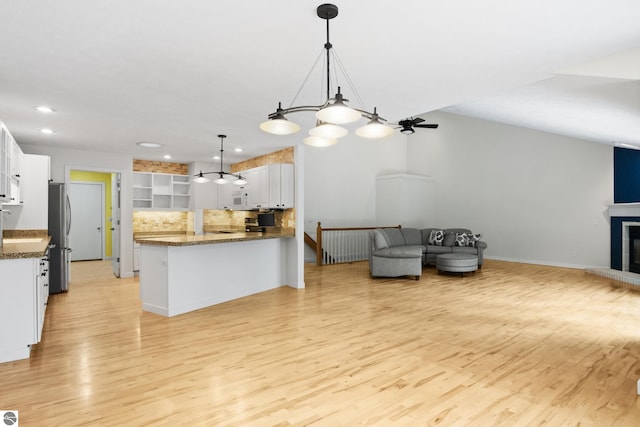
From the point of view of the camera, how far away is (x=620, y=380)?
2.83 meters

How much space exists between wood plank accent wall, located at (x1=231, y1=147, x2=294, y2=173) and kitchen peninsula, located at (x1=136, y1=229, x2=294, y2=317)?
1.49m

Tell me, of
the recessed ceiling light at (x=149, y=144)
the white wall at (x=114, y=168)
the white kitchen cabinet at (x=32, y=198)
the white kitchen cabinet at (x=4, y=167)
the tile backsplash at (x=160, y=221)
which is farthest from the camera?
the tile backsplash at (x=160, y=221)

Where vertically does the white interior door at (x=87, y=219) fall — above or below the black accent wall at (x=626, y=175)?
below

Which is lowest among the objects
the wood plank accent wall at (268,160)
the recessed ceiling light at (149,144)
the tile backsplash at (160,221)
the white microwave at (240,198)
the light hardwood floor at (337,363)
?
the light hardwood floor at (337,363)

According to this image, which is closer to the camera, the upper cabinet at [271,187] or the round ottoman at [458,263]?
the upper cabinet at [271,187]

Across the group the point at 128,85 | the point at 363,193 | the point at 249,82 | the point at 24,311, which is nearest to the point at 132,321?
the point at 24,311

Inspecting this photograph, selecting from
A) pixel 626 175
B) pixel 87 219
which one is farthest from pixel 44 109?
pixel 626 175

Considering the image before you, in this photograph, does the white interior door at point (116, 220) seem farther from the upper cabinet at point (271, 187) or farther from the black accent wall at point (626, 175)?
the black accent wall at point (626, 175)

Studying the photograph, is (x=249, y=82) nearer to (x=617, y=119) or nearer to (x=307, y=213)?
(x=617, y=119)

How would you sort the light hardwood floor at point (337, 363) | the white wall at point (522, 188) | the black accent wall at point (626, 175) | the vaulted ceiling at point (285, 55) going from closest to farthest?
the vaulted ceiling at point (285, 55), the light hardwood floor at point (337, 363), the black accent wall at point (626, 175), the white wall at point (522, 188)

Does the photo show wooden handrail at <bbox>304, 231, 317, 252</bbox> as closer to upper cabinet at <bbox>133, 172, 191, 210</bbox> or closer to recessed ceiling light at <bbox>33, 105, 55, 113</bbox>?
upper cabinet at <bbox>133, 172, 191, 210</bbox>

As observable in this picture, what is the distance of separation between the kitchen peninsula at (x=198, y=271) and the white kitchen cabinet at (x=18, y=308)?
150 centimetres

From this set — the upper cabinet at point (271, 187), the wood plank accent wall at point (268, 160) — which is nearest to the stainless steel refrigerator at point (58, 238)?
the upper cabinet at point (271, 187)

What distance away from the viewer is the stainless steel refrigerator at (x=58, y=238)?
5.82 m
